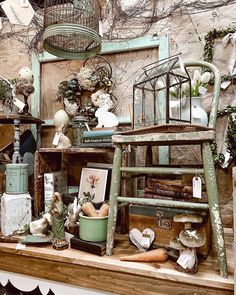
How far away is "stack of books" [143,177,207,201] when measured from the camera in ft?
3.53

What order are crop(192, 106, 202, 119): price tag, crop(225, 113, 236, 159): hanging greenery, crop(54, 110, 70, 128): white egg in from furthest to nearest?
1. crop(54, 110, 70, 128): white egg
2. crop(192, 106, 202, 119): price tag
3. crop(225, 113, 236, 159): hanging greenery

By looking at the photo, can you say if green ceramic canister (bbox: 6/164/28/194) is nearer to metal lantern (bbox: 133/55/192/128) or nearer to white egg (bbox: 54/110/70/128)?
white egg (bbox: 54/110/70/128)

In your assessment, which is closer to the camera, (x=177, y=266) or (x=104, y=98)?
(x=177, y=266)

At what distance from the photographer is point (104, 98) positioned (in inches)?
61.1

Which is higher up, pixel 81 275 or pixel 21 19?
pixel 21 19

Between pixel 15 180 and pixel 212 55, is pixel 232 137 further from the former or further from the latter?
pixel 15 180

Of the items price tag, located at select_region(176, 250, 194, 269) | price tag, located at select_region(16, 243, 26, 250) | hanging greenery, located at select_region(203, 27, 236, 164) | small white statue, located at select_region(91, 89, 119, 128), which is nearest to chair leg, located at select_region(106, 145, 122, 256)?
price tag, located at select_region(176, 250, 194, 269)

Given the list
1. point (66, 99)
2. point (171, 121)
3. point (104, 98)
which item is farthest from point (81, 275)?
point (66, 99)

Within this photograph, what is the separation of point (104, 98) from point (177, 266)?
3.17 feet

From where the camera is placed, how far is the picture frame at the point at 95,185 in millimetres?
1389

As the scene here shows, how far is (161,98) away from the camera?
52.0 inches

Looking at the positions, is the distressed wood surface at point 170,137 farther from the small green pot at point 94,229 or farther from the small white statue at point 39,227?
the small white statue at point 39,227

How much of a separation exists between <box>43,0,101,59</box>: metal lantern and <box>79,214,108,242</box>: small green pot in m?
0.84

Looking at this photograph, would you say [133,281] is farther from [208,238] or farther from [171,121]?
[171,121]
